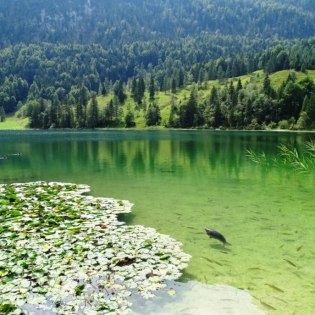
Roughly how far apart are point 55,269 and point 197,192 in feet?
67.1

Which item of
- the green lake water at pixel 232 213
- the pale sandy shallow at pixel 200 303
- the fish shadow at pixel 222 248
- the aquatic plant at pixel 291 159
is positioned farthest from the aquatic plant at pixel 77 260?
the aquatic plant at pixel 291 159

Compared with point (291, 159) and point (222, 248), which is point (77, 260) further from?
point (291, 159)

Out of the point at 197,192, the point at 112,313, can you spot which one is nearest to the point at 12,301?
the point at 112,313

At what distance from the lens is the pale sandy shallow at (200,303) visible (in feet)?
43.5

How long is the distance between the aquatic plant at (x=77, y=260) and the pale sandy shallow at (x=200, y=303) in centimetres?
61

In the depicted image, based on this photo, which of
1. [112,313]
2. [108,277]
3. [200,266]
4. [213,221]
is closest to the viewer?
[112,313]

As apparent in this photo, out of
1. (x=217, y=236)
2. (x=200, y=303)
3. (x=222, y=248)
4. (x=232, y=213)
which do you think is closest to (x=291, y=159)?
(x=232, y=213)

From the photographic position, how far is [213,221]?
80.1 ft

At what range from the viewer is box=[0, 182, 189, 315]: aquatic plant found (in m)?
13.6

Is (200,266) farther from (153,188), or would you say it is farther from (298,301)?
(153,188)

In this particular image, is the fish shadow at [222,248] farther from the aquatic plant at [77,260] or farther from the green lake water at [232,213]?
the aquatic plant at [77,260]

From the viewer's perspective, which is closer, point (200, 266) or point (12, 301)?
point (12, 301)

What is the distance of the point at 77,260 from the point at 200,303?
5.78 metres

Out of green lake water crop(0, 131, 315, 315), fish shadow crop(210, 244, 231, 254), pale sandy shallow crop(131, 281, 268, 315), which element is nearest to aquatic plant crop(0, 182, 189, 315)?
pale sandy shallow crop(131, 281, 268, 315)
